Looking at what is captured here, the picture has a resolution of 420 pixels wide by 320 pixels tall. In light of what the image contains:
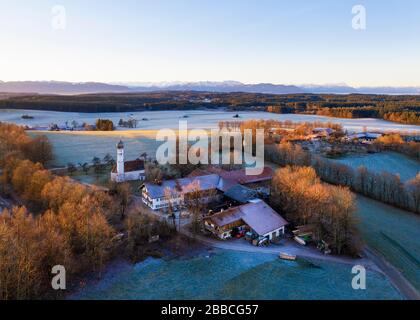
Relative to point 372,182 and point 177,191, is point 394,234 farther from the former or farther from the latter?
point 177,191

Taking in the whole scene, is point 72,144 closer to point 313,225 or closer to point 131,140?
point 131,140

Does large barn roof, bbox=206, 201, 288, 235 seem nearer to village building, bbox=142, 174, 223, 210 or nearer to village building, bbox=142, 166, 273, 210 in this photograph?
village building, bbox=142, 174, 223, 210

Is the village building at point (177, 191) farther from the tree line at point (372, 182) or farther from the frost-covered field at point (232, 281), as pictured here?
the tree line at point (372, 182)

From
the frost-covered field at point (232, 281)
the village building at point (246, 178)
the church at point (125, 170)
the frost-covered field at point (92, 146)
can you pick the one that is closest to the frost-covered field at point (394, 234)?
the frost-covered field at point (232, 281)

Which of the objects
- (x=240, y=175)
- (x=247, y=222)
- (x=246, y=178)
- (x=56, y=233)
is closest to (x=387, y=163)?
(x=246, y=178)

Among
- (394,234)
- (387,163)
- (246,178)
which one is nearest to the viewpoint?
(394,234)
